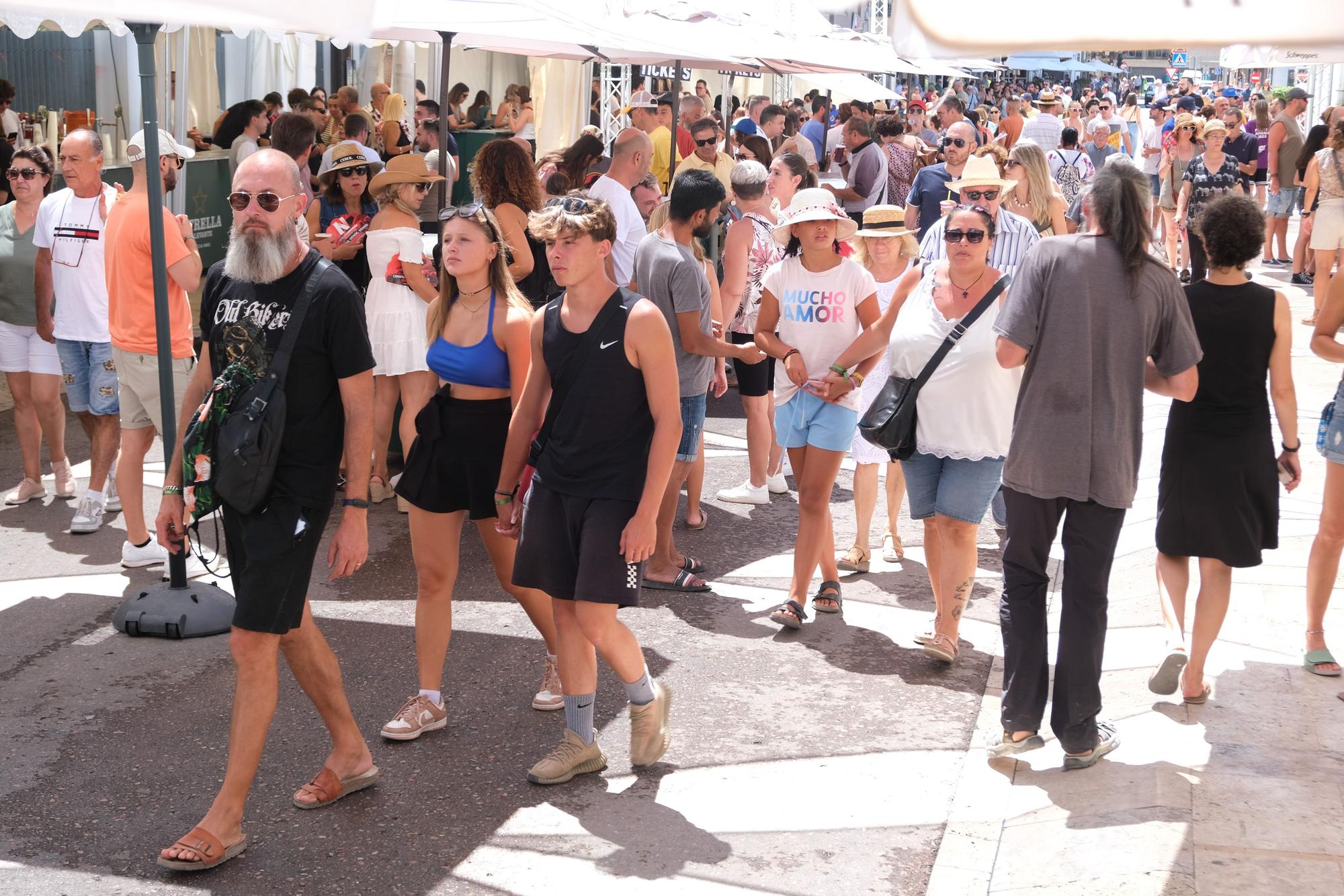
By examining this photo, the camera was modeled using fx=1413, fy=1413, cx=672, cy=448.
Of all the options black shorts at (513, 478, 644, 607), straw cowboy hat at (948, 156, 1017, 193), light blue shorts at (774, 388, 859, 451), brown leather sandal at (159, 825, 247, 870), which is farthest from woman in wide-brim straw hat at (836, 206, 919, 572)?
brown leather sandal at (159, 825, 247, 870)

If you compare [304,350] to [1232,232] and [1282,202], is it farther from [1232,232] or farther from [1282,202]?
[1282,202]

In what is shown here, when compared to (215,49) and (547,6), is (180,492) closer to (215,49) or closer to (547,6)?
(547,6)

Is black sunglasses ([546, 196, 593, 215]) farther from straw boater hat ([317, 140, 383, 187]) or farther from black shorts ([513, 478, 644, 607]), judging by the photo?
straw boater hat ([317, 140, 383, 187])

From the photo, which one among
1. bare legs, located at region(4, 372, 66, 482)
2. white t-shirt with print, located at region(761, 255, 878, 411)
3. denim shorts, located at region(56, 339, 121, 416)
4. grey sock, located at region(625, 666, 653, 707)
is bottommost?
grey sock, located at region(625, 666, 653, 707)

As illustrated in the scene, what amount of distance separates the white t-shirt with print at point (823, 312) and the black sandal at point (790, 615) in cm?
93

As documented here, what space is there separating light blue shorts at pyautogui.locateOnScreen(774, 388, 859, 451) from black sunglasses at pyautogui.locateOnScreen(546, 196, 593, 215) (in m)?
2.00

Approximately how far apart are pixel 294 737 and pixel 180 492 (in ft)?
3.78

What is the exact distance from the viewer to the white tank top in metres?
5.62

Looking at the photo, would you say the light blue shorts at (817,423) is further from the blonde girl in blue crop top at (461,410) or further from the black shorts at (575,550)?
the black shorts at (575,550)

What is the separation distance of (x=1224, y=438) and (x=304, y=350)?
3.22 metres

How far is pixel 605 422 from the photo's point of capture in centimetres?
456

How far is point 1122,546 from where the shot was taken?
7.55 m

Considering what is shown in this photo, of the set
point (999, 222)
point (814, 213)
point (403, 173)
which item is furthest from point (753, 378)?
point (403, 173)

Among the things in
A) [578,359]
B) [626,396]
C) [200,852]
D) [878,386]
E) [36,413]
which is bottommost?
[200,852]
